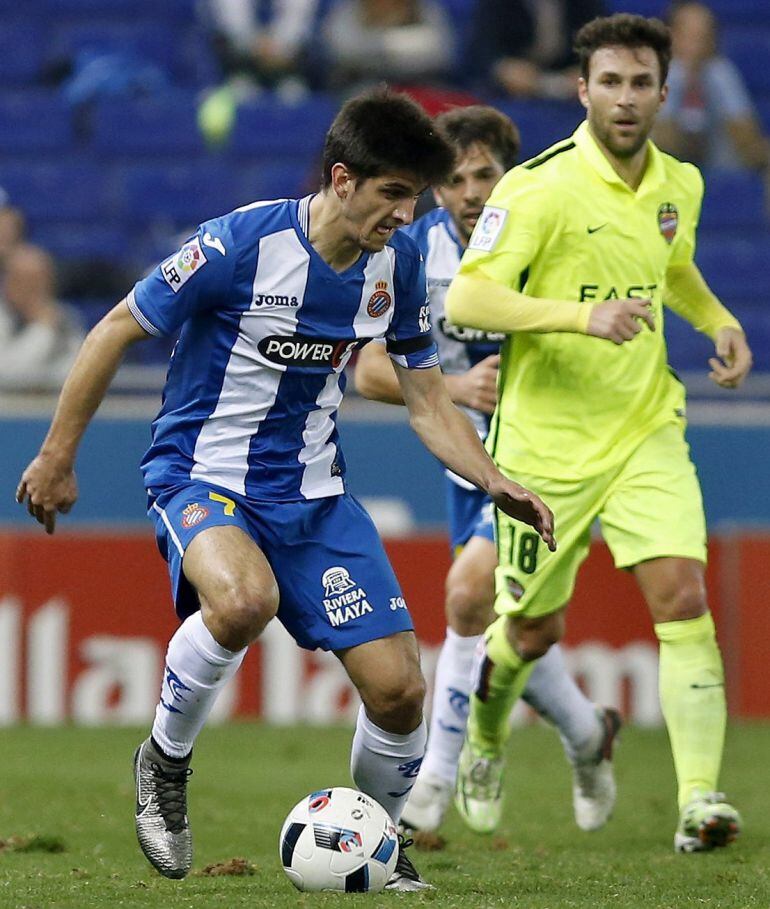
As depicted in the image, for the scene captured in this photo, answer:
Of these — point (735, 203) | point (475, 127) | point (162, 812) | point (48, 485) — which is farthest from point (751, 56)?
point (162, 812)

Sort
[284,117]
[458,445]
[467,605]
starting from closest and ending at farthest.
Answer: [458,445]
[467,605]
[284,117]

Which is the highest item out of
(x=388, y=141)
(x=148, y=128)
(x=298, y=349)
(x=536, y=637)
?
(x=388, y=141)

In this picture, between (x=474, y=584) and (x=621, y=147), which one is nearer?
(x=621, y=147)

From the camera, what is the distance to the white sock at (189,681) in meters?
5.09

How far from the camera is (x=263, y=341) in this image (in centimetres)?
532

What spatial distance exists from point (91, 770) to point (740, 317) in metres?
5.68

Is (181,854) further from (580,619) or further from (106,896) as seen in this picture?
(580,619)

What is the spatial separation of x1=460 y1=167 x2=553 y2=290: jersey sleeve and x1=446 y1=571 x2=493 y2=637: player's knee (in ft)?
4.47

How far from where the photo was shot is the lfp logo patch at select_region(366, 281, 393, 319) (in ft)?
17.7

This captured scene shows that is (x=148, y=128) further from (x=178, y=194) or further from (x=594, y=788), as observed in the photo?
(x=594, y=788)

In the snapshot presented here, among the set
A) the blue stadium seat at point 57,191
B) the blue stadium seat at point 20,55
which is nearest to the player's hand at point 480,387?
the blue stadium seat at point 57,191

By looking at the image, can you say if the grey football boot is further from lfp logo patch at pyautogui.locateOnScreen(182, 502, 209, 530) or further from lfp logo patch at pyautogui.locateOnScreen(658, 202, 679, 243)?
lfp logo patch at pyautogui.locateOnScreen(658, 202, 679, 243)

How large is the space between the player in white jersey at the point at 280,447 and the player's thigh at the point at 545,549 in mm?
942

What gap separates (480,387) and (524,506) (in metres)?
1.56
